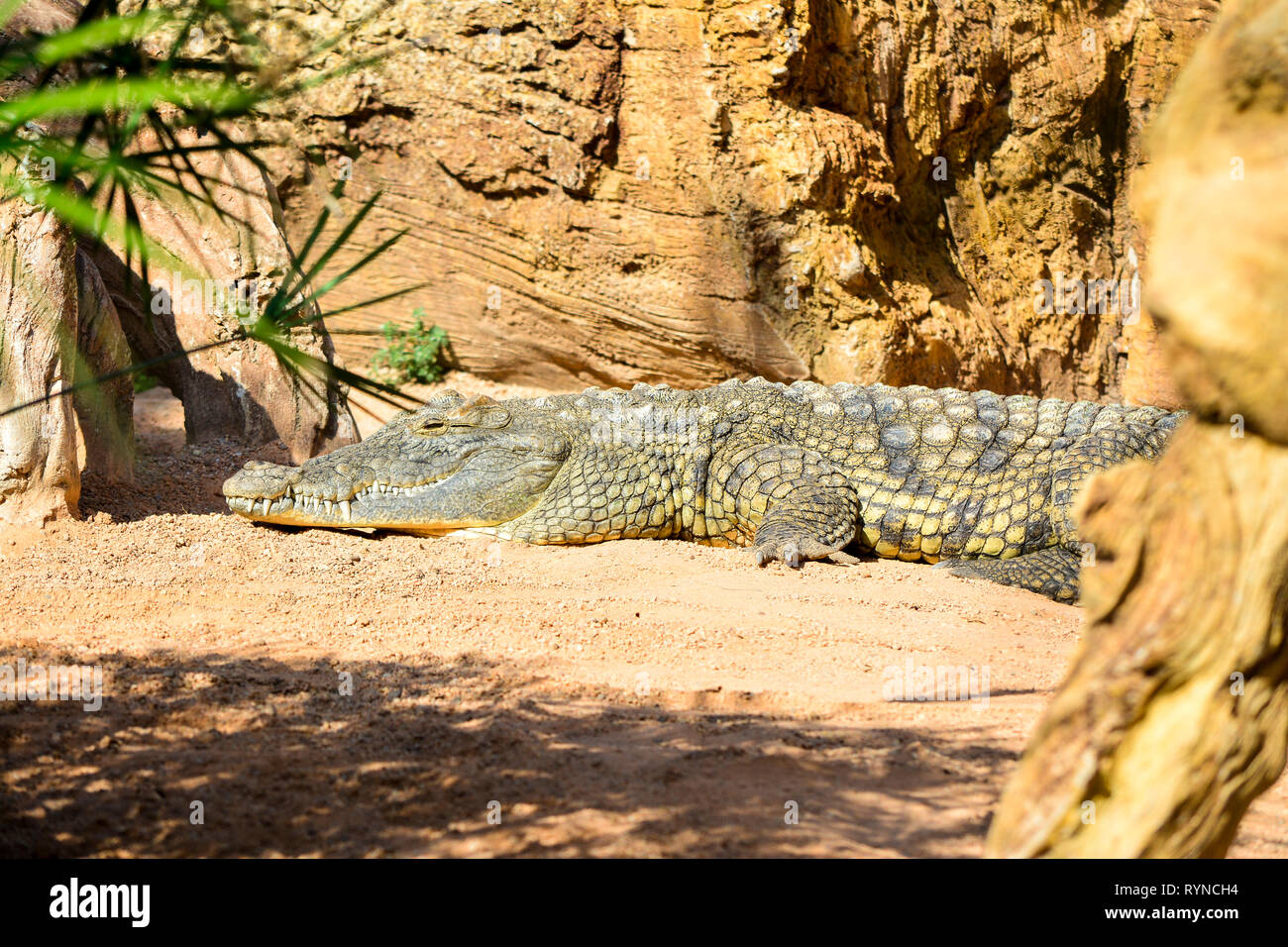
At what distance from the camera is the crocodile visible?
5.86m

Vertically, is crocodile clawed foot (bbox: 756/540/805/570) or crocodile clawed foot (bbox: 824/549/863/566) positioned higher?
crocodile clawed foot (bbox: 756/540/805/570)

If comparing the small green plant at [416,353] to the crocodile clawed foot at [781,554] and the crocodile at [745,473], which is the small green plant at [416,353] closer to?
the crocodile at [745,473]

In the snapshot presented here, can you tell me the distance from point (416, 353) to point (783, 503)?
434 centimetres

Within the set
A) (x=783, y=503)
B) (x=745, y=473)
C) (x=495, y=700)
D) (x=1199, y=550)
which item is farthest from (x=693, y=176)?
(x=1199, y=550)

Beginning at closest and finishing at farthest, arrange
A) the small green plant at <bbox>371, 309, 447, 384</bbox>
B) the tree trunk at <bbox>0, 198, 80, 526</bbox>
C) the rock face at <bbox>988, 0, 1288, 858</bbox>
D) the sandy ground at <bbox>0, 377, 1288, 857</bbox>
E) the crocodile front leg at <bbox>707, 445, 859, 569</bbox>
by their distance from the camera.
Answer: the rock face at <bbox>988, 0, 1288, 858</bbox>, the sandy ground at <bbox>0, 377, 1288, 857</bbox>, the tree trunk at <bbox>0, 198, 80, 526</bbox>, the crocodile front leg at <bbox>707, 445, 859, 569</bbox>, the small green plant at <bbox>371, 309, 447, 384</bbox>

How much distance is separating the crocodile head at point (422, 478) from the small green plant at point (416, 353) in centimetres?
278

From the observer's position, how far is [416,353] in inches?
358

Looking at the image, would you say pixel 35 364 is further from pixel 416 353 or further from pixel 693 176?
pixel 693 176

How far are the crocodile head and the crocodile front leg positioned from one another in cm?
99

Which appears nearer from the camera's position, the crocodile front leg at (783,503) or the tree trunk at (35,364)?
the tree trunk at (35,364)

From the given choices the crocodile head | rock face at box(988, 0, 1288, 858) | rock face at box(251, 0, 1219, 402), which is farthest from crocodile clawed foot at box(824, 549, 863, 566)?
rock face at box(988, 0, 1288, 858)

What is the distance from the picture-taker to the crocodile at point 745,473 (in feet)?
19.2

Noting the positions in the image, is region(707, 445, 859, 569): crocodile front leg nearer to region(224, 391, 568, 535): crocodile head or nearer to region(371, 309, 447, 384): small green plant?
region(224, 391, 568, 535): crocodile head

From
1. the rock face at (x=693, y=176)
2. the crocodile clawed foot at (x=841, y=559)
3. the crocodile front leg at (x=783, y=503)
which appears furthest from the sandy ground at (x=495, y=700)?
the rock face at (x=693, y=176)
